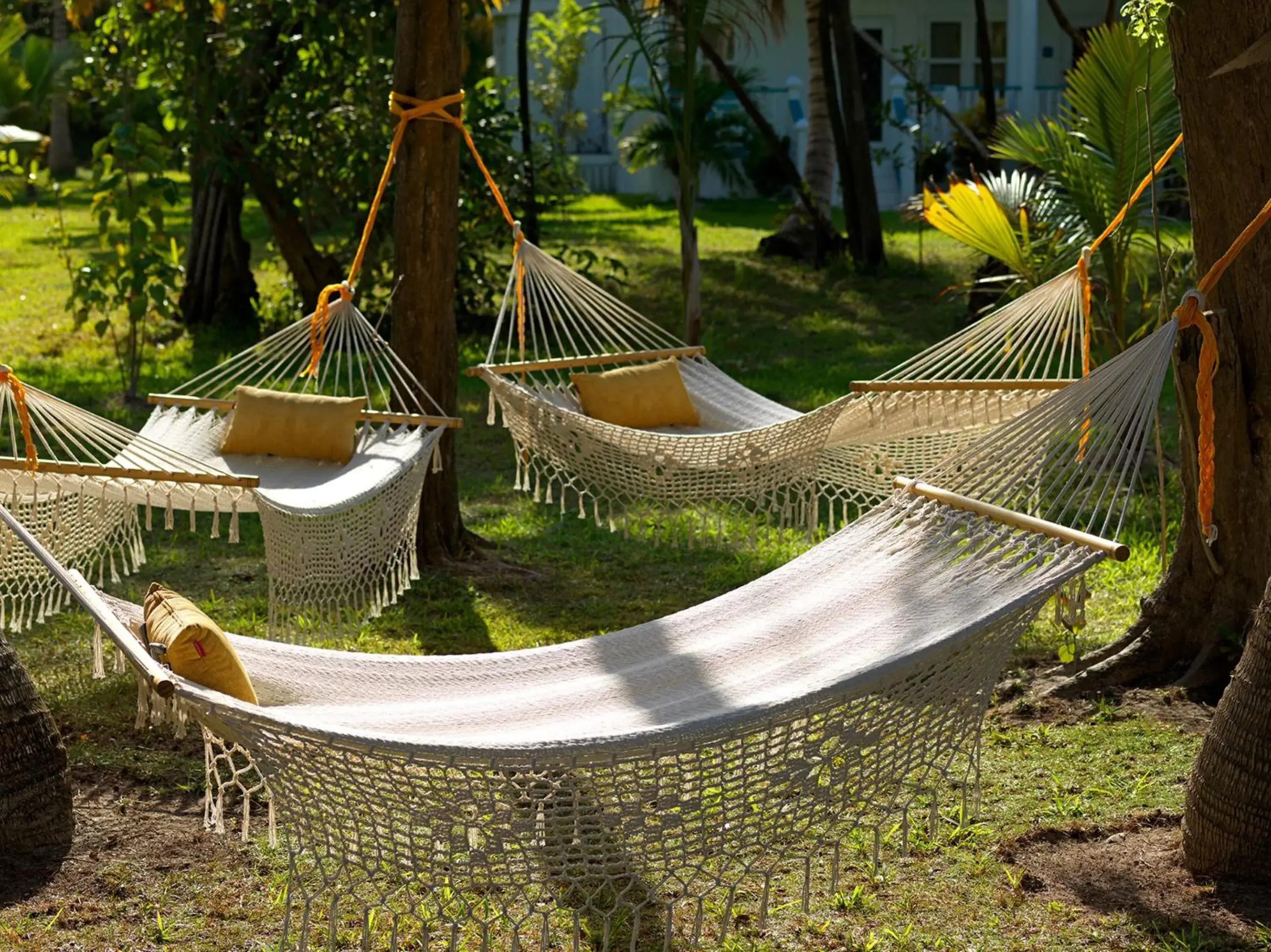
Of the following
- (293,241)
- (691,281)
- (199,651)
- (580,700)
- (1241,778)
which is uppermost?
(293,241)

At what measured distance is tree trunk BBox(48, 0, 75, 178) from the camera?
47.5 ft

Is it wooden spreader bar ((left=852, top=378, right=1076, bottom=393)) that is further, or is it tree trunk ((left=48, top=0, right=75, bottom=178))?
tree trunk ((left=48, top=0, right=75, bottom=178))

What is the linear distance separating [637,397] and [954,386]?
1.02m

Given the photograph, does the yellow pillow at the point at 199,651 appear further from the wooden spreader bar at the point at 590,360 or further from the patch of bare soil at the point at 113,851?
the wooden spreader bar at the point at 590,360

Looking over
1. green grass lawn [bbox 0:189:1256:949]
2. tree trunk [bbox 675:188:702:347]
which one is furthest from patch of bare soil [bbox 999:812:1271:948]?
tree trunk [bbox 675:188:702:347]

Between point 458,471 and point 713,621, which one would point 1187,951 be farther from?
point 458,471

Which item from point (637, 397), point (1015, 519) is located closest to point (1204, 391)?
point (1015, 519)

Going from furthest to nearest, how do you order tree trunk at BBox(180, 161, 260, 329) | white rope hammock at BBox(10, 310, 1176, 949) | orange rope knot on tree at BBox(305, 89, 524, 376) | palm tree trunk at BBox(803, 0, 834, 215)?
palm tree trunk at BBox(803, 0, 834, 215) < tree trunk at BBox(180, 161, 260, 329) < orange rope knot on tree at BBox(305, 89, 524, 376) < white rope hammock at BBox(10, 310, 1176, 949)

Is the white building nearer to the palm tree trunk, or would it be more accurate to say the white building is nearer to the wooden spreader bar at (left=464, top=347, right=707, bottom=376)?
the palm tree trunk

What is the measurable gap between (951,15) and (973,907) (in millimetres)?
11672

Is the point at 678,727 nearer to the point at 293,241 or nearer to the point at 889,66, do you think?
the point at 293,241

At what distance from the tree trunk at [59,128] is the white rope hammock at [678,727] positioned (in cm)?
1364

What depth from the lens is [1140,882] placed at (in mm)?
2363

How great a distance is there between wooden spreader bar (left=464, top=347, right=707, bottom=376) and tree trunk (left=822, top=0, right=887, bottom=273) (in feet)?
13.0
